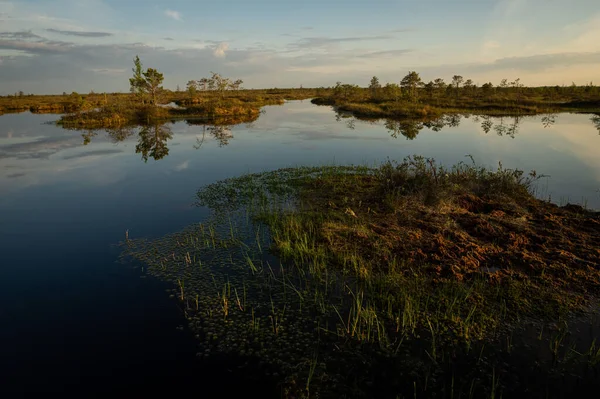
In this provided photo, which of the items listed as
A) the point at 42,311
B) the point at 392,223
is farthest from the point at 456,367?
the point at 42,311

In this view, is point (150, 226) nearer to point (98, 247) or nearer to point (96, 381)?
point (98, 247)

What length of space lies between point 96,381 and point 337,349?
4.11 metres

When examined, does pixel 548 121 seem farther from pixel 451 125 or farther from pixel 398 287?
pixel 398 287

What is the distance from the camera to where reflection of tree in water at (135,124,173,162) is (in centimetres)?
2394

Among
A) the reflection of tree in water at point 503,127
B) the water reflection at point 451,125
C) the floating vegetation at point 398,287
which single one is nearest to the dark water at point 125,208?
the reflection of tree in water at point 503,127

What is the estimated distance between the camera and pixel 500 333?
246 inches

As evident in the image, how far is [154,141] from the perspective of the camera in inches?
1137

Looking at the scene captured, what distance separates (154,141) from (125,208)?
1720cm

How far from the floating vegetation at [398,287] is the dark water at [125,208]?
824 mm

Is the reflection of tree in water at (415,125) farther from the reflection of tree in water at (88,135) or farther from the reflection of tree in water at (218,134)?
the reflection of tree in water at (88,135)

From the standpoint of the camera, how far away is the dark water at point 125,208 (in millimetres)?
5844

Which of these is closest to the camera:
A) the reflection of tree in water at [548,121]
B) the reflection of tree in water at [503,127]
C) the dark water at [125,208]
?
the dark water at [125,208]

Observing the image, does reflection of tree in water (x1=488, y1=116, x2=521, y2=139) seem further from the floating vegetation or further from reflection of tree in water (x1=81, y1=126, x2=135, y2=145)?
reflection of tree in water (x1=81, y1=126, x2=135, y2=145)

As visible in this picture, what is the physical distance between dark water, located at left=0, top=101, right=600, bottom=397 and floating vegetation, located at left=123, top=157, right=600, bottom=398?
0.82 m
